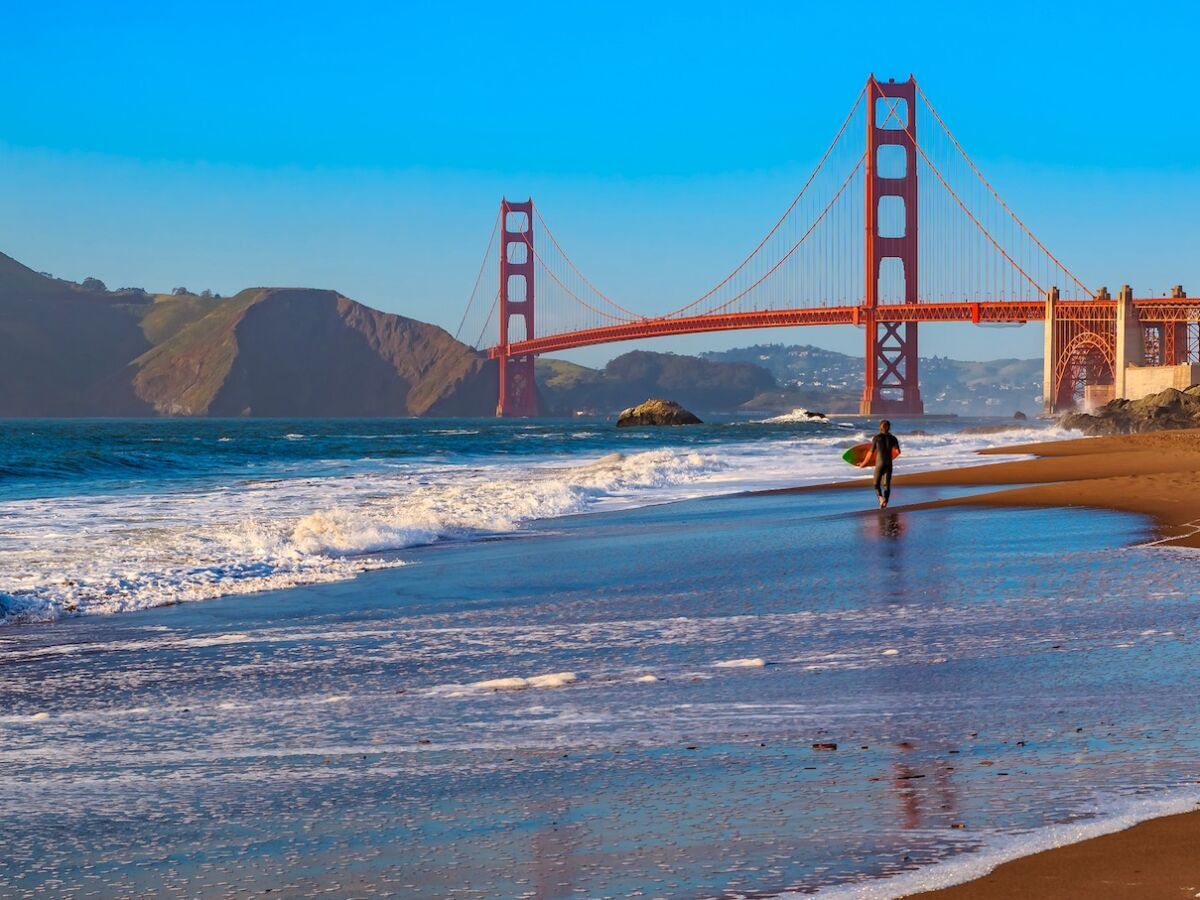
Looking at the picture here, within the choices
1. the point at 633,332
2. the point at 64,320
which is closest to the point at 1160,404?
the point at 633,332

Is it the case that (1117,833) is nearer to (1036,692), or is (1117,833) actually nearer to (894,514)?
(1036,692)

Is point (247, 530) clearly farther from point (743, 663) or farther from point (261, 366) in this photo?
point (261, 366)

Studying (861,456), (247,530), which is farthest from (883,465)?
(247,530)

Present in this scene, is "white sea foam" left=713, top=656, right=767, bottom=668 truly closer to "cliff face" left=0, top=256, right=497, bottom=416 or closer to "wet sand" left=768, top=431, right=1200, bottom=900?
"wet sand" left=768, top=431, right=1200, bottom=900

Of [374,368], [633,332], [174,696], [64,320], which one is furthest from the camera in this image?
[64,320]

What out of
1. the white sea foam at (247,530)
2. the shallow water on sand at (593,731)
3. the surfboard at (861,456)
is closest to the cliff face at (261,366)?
the white sea foam at (247,530)

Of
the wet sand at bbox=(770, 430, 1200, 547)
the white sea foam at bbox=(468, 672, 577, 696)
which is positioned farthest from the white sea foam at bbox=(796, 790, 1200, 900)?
the wet sand at bbox=(770, 430, 1200, 547)
